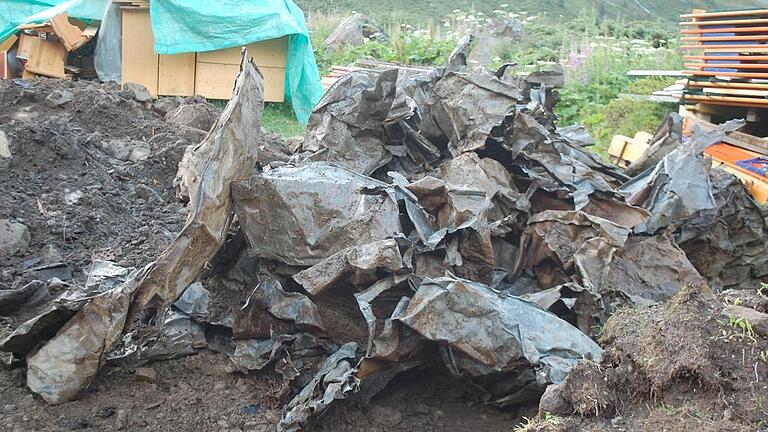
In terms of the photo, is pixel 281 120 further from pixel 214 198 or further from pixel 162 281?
pixel 162 281

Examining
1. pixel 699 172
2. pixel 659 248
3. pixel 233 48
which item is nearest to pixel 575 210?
pixel 659 248

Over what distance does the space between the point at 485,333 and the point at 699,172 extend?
242 centimetres

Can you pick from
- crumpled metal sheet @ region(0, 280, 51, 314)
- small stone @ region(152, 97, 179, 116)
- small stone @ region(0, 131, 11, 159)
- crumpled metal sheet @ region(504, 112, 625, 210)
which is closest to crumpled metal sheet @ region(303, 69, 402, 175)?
crumpled metal sheet @ region(504, 112, 625, 210)

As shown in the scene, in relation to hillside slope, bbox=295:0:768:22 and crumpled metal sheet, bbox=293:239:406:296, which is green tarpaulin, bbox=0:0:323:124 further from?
hillside slope, bbox=295:0:768:22

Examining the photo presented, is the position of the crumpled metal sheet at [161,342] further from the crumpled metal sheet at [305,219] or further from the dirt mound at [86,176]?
the dirt mound at [86,176]

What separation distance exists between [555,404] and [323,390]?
1162mm

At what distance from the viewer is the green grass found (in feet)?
35.0

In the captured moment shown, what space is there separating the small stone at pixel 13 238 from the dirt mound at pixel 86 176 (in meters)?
0.05

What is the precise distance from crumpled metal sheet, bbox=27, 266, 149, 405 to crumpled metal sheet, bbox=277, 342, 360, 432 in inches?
31.6

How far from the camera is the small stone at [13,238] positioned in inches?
189

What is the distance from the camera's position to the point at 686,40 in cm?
894

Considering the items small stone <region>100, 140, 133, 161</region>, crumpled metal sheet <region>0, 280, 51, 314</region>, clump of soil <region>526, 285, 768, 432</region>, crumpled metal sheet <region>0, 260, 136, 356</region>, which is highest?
clump of soil <region>526, 285, 768, 432</region>

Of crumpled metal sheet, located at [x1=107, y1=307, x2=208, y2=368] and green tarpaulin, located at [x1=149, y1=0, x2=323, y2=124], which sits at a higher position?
crumpled metal sheet, located at [x1=107, y1=307, x2=208, y2=368]

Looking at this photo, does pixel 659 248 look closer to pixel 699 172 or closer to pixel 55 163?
pixel 699 172
